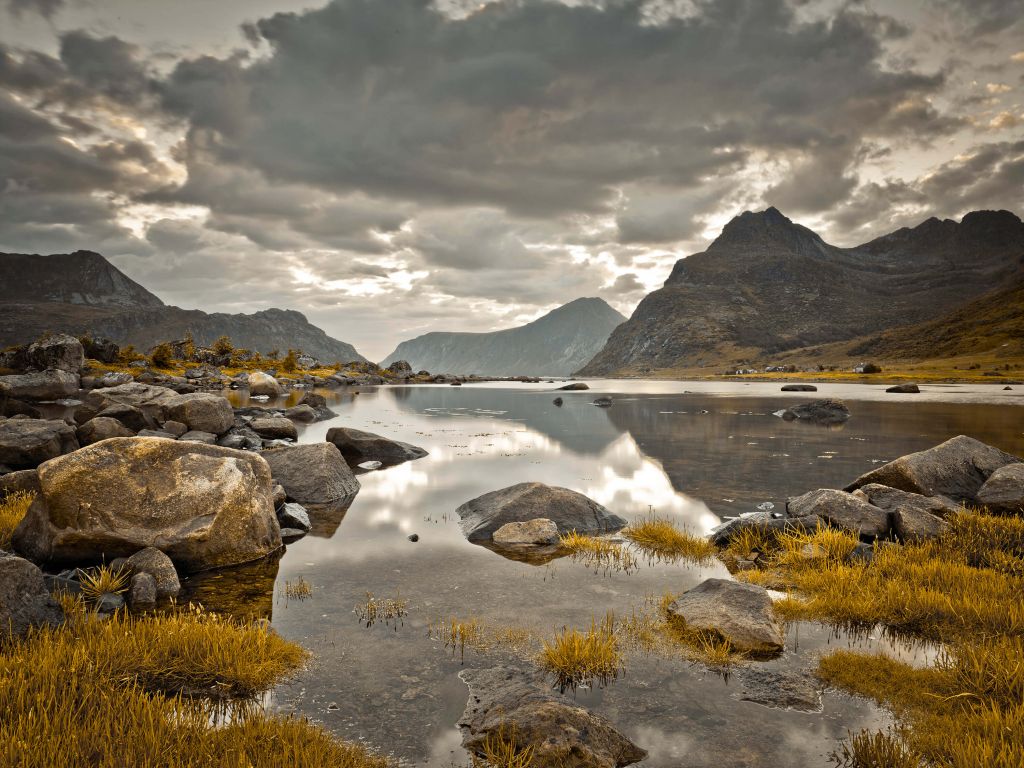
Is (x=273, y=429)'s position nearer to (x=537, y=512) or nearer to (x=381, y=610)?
(x=537, y=512)

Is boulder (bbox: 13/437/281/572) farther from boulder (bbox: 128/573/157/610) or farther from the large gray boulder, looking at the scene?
the large gray boulder

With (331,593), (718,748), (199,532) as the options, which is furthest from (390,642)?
(199,532)

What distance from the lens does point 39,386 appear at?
4812 cm

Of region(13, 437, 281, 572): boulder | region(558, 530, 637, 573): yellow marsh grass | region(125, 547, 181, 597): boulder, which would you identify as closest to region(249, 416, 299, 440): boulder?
region(13, 437, 281, 572): boulder

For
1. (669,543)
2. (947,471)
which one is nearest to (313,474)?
(669,543)

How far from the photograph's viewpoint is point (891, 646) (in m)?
7.79

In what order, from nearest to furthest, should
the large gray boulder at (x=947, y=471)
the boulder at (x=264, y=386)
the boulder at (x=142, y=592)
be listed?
→ 1. the boulder at (x=142, y=592)
2. the large gray boulder at (x=947, y=471)
3. the boulder at (x=264, y=386)

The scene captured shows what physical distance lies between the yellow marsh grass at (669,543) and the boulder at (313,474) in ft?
33.5

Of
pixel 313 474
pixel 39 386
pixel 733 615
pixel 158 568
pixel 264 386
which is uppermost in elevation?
pixel 39 386

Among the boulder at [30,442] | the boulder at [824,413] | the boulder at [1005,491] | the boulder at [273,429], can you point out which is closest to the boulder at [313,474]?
the boulder at [30,442]

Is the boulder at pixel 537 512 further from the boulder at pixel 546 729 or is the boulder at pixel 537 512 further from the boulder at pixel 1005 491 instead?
the boulder at pixel 1005 491

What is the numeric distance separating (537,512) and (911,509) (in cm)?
952

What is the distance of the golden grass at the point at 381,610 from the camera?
29.0 ft

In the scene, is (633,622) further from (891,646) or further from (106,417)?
(106,417)
